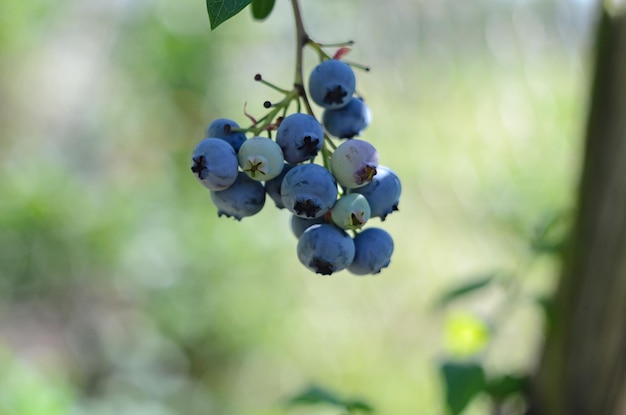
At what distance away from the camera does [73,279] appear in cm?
367

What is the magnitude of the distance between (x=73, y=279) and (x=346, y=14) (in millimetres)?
2153

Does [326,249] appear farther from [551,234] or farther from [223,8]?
[551,234]

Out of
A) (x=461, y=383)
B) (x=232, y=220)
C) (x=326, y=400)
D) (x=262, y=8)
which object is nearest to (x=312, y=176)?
(x=262, y=8)

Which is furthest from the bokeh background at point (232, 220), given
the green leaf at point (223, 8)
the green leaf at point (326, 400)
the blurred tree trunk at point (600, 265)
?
the green leaf at point (223, 8)

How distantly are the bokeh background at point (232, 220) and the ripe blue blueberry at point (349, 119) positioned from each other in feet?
7.35

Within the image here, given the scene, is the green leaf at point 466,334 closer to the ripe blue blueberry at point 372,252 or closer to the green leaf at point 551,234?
the green leaf at point 551,234

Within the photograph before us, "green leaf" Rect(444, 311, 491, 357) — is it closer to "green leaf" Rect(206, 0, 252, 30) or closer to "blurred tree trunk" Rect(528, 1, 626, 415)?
"blurred tree trunk" Rect(528, 1, 626, 415)

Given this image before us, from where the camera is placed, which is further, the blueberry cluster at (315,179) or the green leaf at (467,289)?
the green leaf at (467,289)

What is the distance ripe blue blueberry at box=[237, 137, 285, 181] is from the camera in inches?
28.3

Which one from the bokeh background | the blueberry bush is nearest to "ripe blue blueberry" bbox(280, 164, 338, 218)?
the blueberry bush

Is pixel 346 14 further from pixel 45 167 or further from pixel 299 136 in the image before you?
pixel 299 136

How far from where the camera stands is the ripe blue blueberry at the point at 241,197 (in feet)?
2.50

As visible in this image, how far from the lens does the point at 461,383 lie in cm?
141

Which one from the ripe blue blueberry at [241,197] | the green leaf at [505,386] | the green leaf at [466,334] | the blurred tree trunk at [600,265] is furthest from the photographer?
the green leaf at [466,334]
